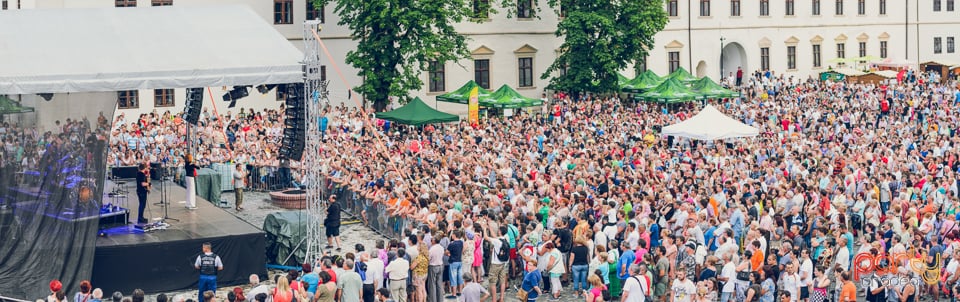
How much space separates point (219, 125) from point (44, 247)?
1782 centimetres

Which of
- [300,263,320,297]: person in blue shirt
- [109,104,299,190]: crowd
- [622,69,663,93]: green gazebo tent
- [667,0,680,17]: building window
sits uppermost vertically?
[667,0,680,17]: building window

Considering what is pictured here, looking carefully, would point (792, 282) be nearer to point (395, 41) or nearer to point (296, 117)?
point (296, 117)

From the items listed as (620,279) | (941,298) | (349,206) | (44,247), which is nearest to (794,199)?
(941,298)

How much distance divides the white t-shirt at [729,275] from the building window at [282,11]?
3158 centimetres

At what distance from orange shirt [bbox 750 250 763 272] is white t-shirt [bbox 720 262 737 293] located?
49 cm

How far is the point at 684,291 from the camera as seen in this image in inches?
675

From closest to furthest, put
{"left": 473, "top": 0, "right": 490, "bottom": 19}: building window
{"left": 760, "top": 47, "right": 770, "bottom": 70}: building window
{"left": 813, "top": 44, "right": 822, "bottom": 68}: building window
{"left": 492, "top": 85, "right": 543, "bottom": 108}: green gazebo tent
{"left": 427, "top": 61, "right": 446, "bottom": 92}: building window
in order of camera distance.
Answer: {"left": 492, "top": 85, "right": 543, "bottom": 108}: green gazebo tent
{"left": 473, "top": 0, "right": 490, "bottom": 19}: building window
{"left": 427, "top": 61, "right": 446, "bottom": 92}: building window
{"left": 760, "top": 47, "right": 770, "bottom": 70}: building window
{"left": 813, "top": 44, "right": 822, "bottom": 68}: building window

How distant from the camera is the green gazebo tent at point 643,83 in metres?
47.5

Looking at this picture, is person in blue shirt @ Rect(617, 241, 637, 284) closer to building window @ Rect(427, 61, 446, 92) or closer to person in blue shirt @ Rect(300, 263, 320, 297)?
person in blue shirt @ Rect(300, 263, 320, 297)

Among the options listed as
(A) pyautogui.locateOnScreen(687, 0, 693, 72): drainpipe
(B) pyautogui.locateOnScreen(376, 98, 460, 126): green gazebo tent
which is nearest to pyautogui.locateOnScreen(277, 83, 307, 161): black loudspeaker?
(B) pyautogui.locateOnScreen(376, 98, 460, 126): green gazebo tent

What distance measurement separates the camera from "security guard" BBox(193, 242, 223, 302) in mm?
19891

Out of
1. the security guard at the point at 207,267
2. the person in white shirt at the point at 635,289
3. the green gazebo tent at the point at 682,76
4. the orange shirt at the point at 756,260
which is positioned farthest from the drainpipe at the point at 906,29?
the security guard at the point at 207,267

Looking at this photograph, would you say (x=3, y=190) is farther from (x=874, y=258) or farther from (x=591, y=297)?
(x=874, y=258)

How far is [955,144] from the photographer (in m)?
32.6
